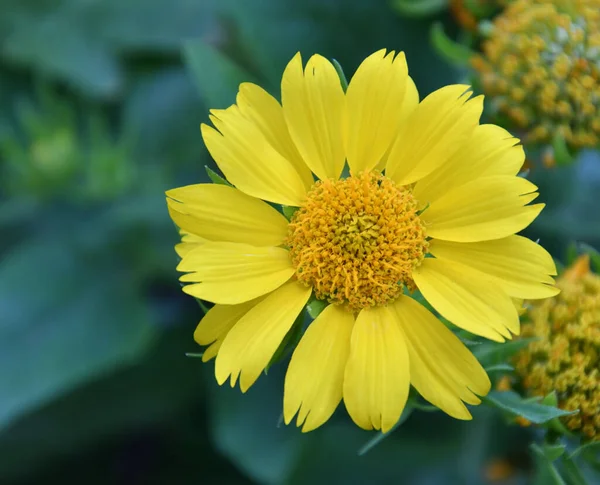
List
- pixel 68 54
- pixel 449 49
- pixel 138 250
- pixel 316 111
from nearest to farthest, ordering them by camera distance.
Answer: pixel 316 111
pixel 449 49
pixel 138 250
pixel 68 54

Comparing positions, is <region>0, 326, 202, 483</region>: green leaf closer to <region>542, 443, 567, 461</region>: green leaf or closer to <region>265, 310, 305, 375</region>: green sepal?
<region>265, 310, 305, 375</region>: green sepal

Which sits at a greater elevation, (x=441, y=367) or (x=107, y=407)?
(x=441, y=367)

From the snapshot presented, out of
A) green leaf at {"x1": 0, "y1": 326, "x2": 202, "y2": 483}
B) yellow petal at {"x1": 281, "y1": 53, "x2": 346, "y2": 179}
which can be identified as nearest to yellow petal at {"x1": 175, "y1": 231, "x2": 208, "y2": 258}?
yellow petal at {"x1": 281, "y1": 53, "x2": 346, "y2": 179}

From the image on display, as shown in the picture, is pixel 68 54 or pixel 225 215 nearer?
pixel 225 215

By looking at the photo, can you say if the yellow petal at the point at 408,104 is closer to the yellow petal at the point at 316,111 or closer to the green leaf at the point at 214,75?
the yellow petal at the point at 316,111

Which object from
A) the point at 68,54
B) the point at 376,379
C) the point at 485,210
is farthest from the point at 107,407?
the point at 485,210

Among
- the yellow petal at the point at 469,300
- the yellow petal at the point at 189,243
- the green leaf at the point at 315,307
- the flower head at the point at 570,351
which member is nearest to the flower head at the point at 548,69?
the flower head at the point at 570,351

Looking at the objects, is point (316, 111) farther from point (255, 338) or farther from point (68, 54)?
point (68, 54)
